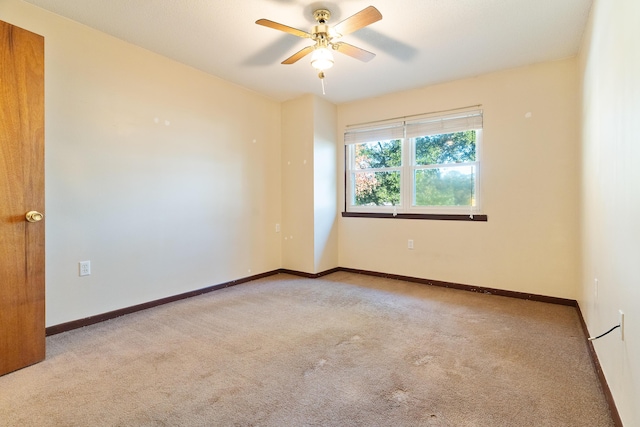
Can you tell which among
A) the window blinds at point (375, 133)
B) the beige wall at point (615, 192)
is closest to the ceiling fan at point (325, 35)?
the beige wall at point (615, 192)

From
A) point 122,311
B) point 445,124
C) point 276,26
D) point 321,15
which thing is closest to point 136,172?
point 122,311

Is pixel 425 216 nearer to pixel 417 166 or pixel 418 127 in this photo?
pixel 417 166

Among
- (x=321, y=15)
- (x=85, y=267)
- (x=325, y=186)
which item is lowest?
(x=85, y=267)

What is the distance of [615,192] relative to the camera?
60.6 inches

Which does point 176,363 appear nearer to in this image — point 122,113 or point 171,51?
point 122,113

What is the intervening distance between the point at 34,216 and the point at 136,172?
41.9 inches

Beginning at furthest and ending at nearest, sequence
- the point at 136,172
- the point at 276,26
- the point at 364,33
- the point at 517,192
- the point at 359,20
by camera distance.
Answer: the point at 517,192 < the point at 136,172 < the point at 364,33 < the point at 276,26 < the point at 359,20

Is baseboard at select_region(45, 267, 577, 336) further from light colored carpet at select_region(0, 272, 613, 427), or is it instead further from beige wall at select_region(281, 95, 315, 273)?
beige wall at select_region(281, 95, 315, 273)

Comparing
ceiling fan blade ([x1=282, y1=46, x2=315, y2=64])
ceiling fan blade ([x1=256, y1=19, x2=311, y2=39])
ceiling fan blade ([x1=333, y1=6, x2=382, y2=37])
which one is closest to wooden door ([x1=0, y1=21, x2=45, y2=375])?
ceiling fan blade ([x1=256, y1=19, x2=311, y2=39])

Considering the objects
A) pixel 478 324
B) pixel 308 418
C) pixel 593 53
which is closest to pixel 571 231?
pixel 478 324

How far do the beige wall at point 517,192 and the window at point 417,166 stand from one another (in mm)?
144

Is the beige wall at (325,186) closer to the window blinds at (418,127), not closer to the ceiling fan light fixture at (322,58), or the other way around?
the window blinds at (418,127)

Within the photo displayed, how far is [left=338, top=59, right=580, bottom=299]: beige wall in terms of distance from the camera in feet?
10.1

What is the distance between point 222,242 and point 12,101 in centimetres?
221
